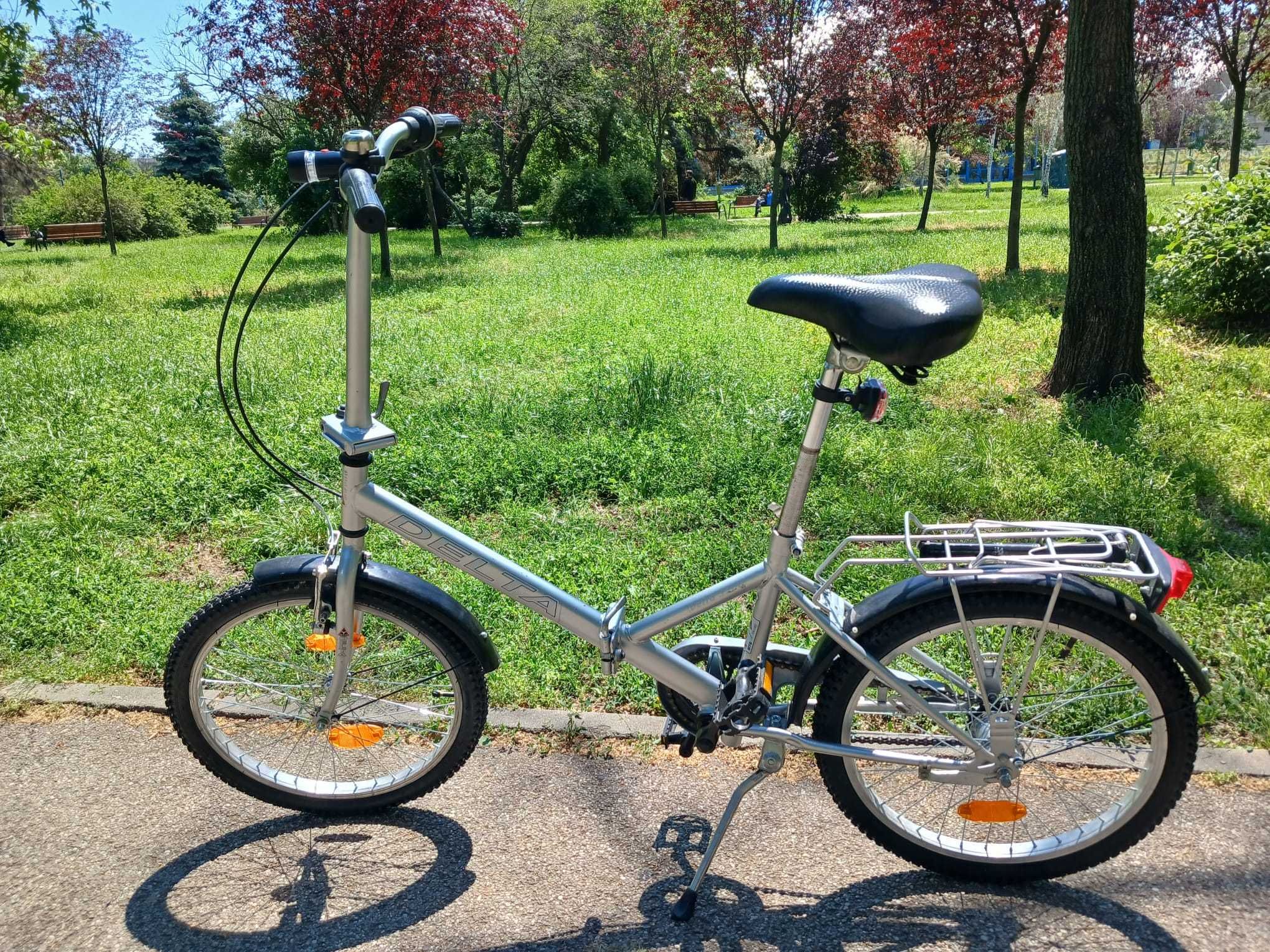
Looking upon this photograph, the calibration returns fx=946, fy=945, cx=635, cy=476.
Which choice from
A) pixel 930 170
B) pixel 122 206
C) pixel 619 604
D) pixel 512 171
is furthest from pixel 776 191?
pixel 122 206

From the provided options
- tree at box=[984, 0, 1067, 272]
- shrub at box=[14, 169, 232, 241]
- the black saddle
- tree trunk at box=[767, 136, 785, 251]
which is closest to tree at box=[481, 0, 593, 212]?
shrub at box=[14, 169, 232, 241]

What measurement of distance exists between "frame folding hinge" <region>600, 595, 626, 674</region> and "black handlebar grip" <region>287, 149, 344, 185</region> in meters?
1.23

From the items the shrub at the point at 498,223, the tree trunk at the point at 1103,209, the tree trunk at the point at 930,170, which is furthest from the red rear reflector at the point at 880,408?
the shrub at the point at 498,223

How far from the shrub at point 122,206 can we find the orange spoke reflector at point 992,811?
2591 centimetres

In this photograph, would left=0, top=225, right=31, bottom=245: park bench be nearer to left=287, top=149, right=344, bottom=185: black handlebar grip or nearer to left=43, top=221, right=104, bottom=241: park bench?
left=43, top=221, right=104, bottom=241: park bench

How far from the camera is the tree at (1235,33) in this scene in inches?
577

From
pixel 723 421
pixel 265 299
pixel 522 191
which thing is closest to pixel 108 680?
pixel 723 421

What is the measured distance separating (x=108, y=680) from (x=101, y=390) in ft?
12.9

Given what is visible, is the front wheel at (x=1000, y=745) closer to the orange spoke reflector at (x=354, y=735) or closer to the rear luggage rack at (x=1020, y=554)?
the rear luggage rack at (x=1020, y=554)

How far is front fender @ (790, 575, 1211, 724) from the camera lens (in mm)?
2150

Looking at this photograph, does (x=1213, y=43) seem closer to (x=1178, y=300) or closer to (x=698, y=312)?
(x=1178, y=300)

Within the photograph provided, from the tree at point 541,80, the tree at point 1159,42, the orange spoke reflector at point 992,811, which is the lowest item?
the orange spoke reflector at point 992,811

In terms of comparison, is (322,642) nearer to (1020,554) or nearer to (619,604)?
(619,604)

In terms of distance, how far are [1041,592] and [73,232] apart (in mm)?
26692
